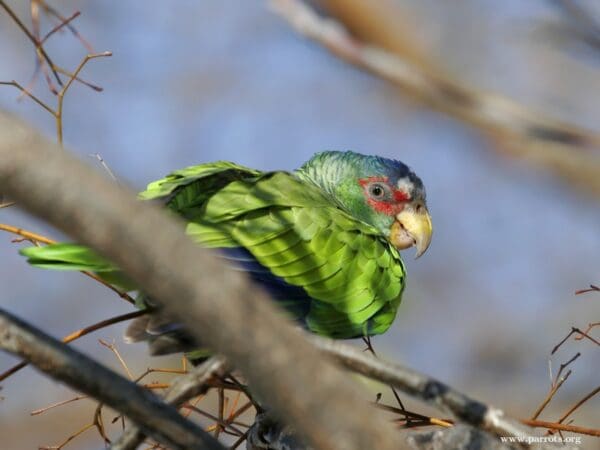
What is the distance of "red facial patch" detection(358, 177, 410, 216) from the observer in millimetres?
4586

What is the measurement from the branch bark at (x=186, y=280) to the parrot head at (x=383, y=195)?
3241mm

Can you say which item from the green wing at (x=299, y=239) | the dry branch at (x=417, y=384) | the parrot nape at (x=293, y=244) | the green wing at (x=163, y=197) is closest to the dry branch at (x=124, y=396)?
the dry branch at (x=417, y=384)

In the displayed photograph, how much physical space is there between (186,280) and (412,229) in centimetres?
340

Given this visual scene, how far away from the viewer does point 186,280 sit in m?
1.21

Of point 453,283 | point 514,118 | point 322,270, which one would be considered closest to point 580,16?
point 514,118

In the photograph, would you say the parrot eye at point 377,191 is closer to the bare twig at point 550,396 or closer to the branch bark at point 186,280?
the bare twig at point 550,396

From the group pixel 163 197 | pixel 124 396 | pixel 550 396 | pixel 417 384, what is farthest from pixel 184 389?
pixel 163 197

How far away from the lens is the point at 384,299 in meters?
3.96

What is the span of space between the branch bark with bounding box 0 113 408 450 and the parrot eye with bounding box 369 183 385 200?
334 centimetres

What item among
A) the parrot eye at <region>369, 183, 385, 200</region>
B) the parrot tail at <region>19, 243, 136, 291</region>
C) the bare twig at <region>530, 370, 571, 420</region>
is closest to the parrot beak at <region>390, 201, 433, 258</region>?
the parrot eye at <region>369, 183, 385, 200</region>

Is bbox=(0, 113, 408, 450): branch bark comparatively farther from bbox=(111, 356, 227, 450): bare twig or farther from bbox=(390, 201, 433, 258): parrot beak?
Result: bbox=(390, 201, 433, 258): parrot beak

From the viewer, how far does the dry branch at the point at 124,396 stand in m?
1.73

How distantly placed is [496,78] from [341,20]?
3430 mm

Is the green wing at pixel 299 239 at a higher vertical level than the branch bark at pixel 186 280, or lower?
lower
